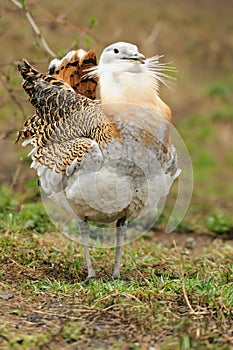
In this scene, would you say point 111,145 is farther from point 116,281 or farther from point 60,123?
point 116,281

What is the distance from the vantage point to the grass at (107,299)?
339 centimetres

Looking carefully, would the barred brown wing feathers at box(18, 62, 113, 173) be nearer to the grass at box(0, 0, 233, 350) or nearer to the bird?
the bird

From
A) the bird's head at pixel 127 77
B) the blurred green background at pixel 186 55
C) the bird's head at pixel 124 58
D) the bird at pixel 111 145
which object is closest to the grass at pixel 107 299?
the bird at pixel 111 145

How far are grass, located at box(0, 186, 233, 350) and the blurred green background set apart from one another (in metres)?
2.80

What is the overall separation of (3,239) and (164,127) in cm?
165

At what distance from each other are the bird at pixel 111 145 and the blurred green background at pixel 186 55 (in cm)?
337

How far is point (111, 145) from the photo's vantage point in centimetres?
418

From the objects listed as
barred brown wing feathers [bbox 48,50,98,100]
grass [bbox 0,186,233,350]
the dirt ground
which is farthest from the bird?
the dirt ground

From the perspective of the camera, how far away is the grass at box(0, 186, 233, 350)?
339cm

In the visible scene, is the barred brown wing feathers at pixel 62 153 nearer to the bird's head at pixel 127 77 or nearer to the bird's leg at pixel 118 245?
the bird's head at pixel 127 77

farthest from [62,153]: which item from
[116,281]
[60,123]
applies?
[116,281]

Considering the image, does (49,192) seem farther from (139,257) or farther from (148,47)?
(148,47)

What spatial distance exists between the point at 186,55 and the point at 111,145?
1031 cm

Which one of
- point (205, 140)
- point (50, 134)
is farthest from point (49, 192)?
point (205, 140)
